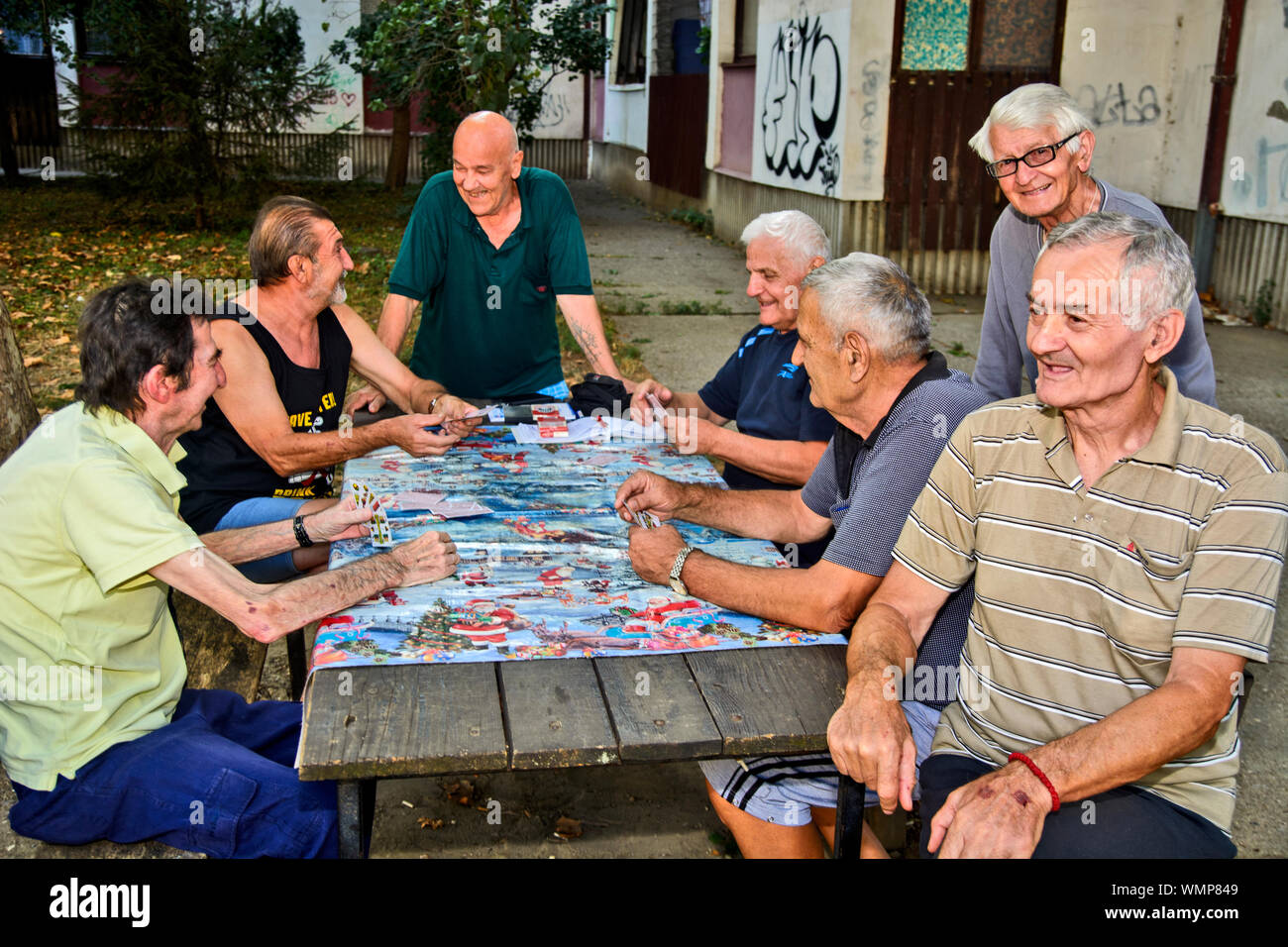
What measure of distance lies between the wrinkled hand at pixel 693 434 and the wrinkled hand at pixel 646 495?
48cm

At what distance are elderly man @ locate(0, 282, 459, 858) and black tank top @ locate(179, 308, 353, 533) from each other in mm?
1091

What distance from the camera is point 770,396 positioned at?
3818mm

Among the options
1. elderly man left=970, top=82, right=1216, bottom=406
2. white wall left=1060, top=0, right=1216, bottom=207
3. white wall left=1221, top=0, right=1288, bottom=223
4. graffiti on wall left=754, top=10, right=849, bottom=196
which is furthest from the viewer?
graffiti on wall left=754, top=10, right=849, bottom=196

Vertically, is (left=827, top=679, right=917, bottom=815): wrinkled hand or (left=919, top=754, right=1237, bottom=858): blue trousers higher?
(left=827, top=679, right=917, bottom=815): wrinkled hand

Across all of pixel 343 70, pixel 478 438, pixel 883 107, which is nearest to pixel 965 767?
pixel 478 438

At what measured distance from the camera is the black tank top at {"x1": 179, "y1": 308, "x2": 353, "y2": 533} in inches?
144

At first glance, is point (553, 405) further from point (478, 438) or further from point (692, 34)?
point (692, 34)

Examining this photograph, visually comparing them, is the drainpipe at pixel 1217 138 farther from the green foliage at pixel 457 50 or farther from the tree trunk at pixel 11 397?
the tree trunk at pixel 11 397

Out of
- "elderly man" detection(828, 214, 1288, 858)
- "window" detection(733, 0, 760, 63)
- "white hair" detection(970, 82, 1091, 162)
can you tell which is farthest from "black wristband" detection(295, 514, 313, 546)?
"window" detection(733, 0, 760, 63)

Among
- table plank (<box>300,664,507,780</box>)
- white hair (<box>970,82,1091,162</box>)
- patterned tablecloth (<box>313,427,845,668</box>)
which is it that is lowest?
table plank (<box>300,664,507,780</box>)

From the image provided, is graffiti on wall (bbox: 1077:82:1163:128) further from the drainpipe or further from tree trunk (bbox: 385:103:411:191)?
tree trunk (bbox: 385:103:411:191)

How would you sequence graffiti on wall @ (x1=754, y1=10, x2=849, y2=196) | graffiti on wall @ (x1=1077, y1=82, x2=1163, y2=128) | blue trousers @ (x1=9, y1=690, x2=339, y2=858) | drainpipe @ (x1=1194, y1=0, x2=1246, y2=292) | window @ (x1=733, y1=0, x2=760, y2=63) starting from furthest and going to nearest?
window @ (x1=733, y1=0, x2=760, y2=63) → graffiti on wall @ (x1=754, y1=10, x2=849, y2=196) → graffiti on wall @ (x1=1077, y1=82, x2=1163, y2=128) → drainpipe @ (x1=1194, y1=0, x2=1246, y2=292) → blue trousers @ (x1=9, y1=690, x2=339, y2=858)

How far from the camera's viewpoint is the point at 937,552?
8.19ft

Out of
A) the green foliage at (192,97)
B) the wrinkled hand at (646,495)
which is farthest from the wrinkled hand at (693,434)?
the green foliage at (192,97)
